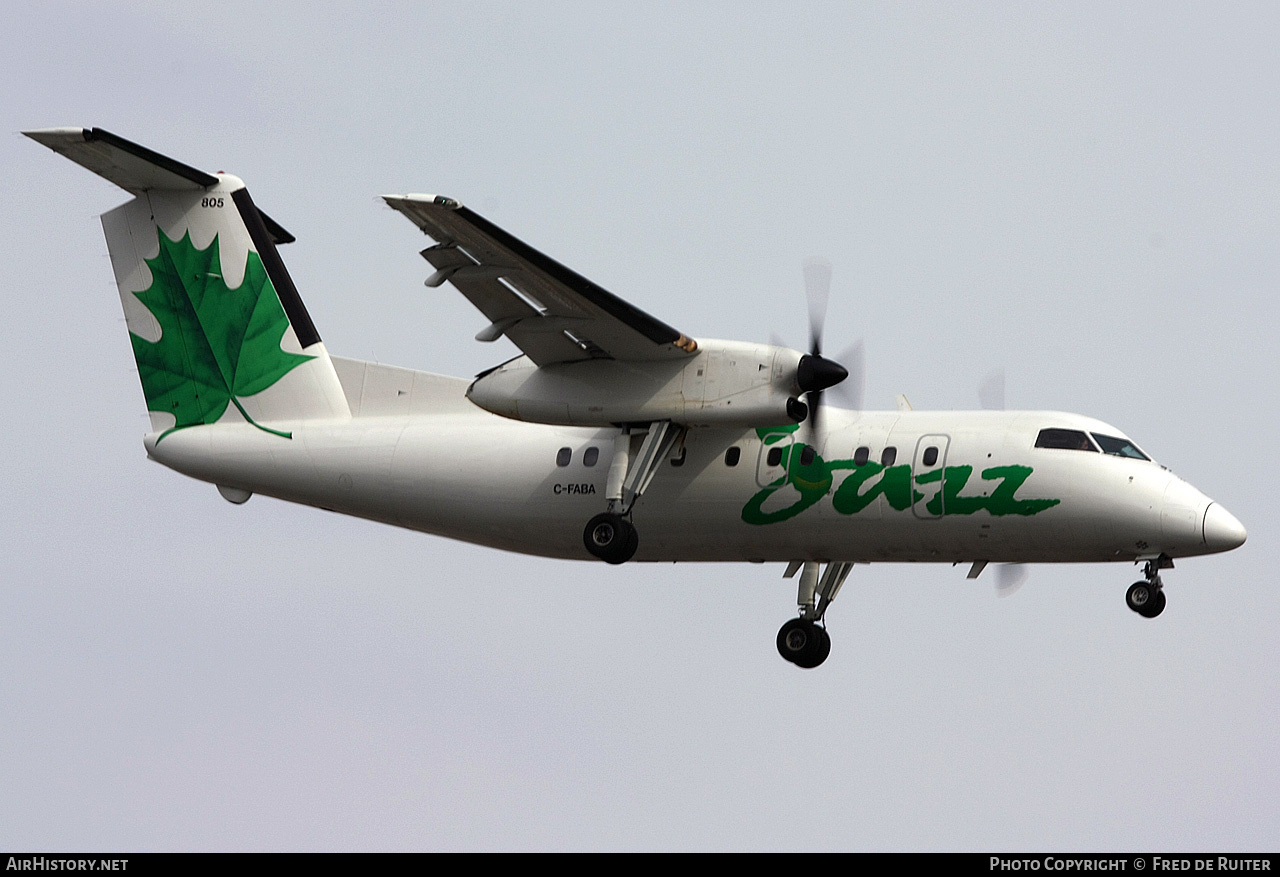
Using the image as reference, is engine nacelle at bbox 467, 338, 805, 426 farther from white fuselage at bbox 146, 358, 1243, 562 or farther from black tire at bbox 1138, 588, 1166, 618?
black tire at bbox 1138, 588, 1166, 618

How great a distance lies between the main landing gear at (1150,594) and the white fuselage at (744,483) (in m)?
0.18

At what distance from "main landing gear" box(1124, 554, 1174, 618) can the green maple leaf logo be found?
10115 mm

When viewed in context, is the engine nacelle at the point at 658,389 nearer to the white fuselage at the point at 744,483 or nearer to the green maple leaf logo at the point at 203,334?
the white fuselage at the point at 744,483

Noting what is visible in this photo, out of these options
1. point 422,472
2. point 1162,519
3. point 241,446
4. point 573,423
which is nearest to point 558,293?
point 573,423

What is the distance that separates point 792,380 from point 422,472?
471 cm

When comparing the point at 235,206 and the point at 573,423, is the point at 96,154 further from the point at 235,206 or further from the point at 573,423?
the point at 573,423

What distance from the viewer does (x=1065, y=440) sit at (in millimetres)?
19734

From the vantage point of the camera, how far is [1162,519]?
19.2 m

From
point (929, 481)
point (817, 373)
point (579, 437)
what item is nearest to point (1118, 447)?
point (929, 481)

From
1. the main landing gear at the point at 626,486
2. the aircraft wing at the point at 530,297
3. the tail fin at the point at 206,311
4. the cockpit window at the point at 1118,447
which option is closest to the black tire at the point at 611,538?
the main landing gear at the point at 626,486

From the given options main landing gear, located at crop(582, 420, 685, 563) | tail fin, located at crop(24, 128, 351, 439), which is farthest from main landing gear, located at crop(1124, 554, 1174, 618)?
tail fin, located at crop(24, 128, 351, 439)

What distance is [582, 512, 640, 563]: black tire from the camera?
65.9 feet

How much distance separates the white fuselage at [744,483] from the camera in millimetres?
19500

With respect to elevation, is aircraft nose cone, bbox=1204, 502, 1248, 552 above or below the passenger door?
below
